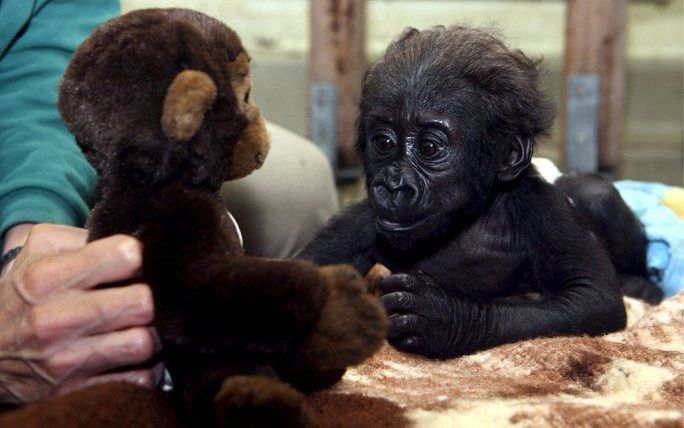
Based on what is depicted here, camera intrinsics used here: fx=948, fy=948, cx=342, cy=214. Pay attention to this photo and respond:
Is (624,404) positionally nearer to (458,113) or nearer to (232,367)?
(232,367)

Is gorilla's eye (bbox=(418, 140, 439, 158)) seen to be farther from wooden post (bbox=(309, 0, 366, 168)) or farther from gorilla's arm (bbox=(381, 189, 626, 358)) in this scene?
wooden post (bbox=(309, 0, 366, 168))

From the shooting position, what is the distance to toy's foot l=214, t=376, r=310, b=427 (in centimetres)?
100

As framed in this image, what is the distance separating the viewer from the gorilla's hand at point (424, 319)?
1671 mm

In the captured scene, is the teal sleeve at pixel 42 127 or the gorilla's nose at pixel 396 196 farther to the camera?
the teal sleeve at pixel 42 127

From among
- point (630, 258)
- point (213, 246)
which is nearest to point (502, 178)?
point (630, 258)

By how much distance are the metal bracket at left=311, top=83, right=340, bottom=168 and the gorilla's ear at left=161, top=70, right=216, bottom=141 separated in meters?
3.18

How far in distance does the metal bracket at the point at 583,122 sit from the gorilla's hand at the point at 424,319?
2.47 m

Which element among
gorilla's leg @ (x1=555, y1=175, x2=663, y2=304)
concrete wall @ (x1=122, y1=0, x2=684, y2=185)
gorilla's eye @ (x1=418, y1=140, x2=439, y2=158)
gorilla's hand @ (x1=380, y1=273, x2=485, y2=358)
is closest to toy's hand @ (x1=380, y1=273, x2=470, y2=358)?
gorilla's hand @ (x1=380, y1=273, x2=485, y2=358)

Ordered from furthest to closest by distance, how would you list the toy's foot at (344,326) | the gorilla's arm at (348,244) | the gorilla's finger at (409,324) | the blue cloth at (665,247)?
the blue cloth at (665,247) → the gorilla's arm at (348,244) → the gorilla's finger at (409,324) → the toy's foot at (344,326)

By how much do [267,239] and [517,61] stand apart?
3.89ft

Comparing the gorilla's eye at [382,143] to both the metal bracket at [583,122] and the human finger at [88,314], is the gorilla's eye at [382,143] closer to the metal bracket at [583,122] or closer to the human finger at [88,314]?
the human finger at [88,314]

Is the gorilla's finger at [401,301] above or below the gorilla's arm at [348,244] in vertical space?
above

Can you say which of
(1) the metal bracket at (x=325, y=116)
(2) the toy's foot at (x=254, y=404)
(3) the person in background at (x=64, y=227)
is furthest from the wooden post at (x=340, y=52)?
(2) the toy's foot at (x=254, y=404)

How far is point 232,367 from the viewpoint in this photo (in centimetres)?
112
